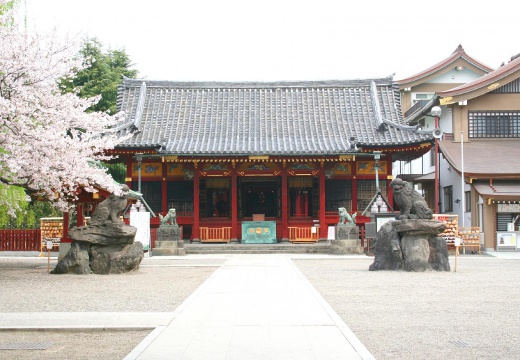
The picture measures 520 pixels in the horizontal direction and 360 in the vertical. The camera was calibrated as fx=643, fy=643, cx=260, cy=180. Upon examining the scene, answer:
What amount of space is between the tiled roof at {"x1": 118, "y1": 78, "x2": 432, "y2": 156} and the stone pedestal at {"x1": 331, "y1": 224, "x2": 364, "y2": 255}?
4196 mm

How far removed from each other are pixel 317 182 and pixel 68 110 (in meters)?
16.7

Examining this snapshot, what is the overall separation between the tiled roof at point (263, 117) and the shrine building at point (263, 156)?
0.06 metres

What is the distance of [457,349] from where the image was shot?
28.0ft

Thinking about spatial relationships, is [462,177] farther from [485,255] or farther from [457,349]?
[457,349]

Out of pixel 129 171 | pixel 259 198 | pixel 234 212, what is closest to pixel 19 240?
pixel 129 171

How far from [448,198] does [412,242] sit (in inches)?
726

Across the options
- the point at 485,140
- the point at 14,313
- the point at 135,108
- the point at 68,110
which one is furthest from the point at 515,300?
the point at 135,108

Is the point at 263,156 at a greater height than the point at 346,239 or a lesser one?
greater

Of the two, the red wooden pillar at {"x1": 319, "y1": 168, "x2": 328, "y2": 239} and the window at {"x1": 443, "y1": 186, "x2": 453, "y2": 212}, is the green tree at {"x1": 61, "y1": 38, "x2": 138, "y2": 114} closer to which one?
the red wooden pillar at {"x1": 319, "y1": 168, "x2": 328, "y2": 239}

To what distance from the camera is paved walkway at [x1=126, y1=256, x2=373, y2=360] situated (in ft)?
26.7

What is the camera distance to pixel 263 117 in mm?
35125

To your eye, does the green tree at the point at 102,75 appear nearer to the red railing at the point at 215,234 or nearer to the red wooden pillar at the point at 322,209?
the red railing at the point at 215,234

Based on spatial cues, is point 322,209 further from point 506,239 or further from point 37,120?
point 37,120

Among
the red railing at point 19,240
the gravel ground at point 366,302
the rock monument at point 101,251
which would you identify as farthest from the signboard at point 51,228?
the rock monument at point 101,251
